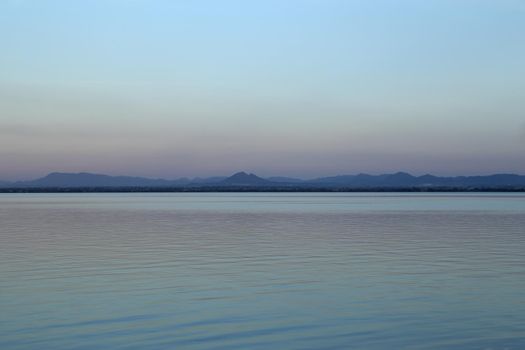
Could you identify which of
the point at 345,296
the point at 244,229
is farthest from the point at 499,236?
the point at 345,296

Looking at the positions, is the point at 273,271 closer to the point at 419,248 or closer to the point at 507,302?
the point at 507,302

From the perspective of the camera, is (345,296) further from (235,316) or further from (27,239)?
(27,239)

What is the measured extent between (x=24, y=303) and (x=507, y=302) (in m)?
9.02

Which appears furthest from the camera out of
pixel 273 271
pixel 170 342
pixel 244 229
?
pixel 244 229

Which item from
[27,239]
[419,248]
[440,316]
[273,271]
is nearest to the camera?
[440,316]

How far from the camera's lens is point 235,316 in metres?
11.2

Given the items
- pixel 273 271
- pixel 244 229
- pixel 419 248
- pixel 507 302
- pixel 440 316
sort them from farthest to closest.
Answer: pixel 244 229 < pixel 419 248 < pixel 273 271 < pixel 507 302 < pixel 440 316

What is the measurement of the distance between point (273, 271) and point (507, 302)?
6076 millimetres

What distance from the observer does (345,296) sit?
1309cm

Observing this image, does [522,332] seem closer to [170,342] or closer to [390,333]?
[390,333]

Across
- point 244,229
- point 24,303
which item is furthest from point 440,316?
point 244,229

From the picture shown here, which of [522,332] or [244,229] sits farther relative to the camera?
[244,229]

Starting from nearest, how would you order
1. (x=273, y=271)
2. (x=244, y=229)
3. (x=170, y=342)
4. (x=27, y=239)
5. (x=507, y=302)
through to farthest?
(x=170, y=342) → (x=507, y=302) → (x=273, y=271) → (x=27, y=239) → (x=244, y=229)

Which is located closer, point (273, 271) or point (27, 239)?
point (273, 271)
